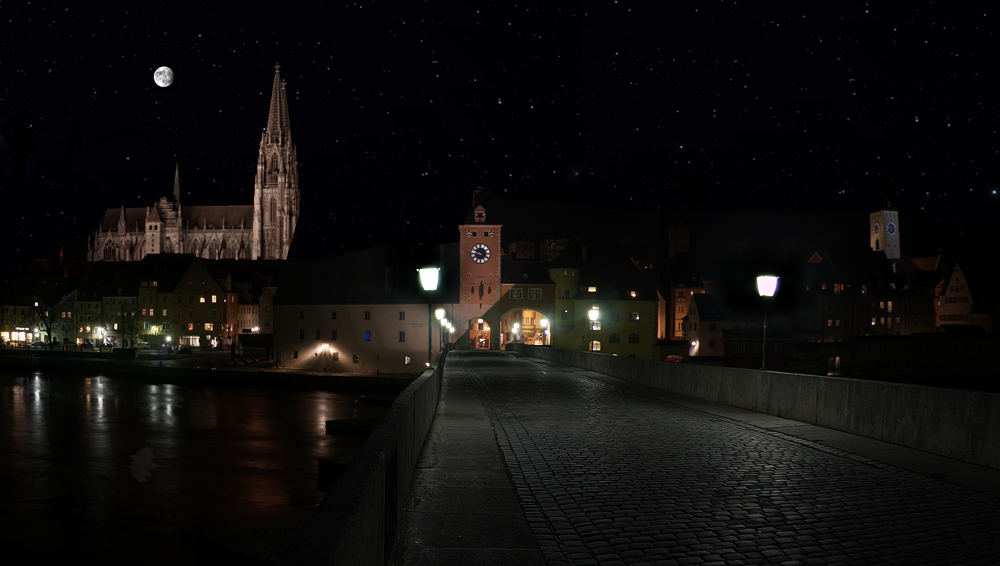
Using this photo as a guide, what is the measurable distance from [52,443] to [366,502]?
1788 inches

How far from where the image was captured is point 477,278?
105m

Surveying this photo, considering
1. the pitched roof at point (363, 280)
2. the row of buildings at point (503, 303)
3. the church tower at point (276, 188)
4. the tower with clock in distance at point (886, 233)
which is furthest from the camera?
the church tower at point (276, 188)

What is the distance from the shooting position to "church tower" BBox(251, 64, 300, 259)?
191m

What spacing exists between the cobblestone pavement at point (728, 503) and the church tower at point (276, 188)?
185103mm

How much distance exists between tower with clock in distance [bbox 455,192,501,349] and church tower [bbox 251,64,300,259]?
9535 cm

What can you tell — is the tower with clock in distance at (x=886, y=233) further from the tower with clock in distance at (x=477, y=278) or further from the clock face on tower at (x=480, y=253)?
the clock face on tower at (x=480, y=253)

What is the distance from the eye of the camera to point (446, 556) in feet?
20.7

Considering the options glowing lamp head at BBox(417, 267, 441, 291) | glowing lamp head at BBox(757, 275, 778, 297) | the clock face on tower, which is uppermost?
the clock face on tower

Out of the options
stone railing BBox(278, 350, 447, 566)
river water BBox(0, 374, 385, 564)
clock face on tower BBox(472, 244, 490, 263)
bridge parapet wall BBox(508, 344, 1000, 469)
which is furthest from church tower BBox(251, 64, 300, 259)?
stone railing BBox(278, 350, 447, 566)

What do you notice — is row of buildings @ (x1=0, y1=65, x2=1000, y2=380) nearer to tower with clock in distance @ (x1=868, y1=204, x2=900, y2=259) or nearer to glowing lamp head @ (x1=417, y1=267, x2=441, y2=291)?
tower with clock in distance @ (x1=868, y1=204, x2=900, y2=259)

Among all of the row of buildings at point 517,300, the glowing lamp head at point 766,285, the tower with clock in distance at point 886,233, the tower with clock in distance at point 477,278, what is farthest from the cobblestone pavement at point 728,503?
the tower with clock in distance at point 886,233

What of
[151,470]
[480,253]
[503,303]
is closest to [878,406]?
[151,470]

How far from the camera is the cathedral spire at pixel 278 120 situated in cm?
19250

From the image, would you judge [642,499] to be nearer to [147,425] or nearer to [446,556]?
[446,556]
